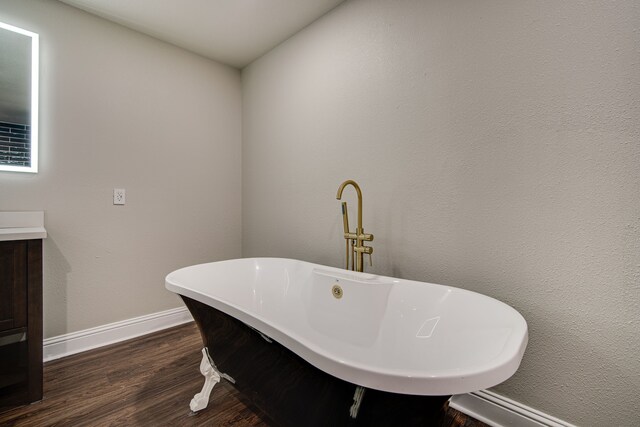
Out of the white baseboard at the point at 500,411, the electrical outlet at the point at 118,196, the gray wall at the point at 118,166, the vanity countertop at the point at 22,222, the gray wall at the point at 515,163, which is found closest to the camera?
the gray wall at the point at 515,163

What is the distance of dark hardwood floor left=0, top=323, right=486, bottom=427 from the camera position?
128cm

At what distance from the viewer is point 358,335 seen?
1.44 m

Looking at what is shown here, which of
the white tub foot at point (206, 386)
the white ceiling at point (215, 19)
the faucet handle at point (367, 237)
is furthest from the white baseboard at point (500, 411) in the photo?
the white ceiling at point (215, 19)

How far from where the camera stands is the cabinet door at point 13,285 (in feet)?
4.46

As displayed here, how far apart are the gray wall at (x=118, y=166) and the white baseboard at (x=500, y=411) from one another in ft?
6.97

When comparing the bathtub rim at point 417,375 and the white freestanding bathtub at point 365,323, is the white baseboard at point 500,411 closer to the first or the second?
the white freestanding bathtub at point 365,323

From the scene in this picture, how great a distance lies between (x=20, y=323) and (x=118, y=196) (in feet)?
3.08

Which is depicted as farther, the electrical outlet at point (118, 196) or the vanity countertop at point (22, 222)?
the electrical outlet at point (118, 196)

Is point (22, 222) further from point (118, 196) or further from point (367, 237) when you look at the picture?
point (367, 237)

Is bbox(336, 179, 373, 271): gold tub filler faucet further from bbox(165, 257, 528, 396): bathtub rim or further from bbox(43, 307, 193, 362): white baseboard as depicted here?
bbox(43, 307, 193, 362): white baseboard

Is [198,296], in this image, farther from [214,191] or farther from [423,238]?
[214,191]

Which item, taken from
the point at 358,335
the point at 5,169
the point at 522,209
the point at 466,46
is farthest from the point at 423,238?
the point at 5,169

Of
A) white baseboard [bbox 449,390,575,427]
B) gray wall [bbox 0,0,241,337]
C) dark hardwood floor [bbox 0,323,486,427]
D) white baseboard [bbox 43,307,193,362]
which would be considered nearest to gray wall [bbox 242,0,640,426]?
white baseboard [bbox 449,390,575,427]

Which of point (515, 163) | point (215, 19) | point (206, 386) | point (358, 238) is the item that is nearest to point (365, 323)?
point (358, 238)
